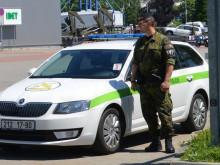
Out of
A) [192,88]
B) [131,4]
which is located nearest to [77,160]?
[192,88]

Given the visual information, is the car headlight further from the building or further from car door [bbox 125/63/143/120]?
the building

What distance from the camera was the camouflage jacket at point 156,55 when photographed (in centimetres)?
740

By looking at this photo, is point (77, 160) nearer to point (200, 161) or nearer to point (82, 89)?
point (82, 89)

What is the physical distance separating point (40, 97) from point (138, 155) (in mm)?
1437

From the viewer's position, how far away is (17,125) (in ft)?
23.8

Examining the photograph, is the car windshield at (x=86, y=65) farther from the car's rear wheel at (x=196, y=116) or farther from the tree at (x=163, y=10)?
the tree at (x=163, y=10)

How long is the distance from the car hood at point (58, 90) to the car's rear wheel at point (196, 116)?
1.72 meters

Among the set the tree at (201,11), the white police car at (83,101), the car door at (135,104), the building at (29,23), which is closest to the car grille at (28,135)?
the white police car at (83,101)

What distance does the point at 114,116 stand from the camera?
24.9 feet

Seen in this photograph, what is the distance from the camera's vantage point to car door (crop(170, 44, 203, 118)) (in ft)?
28.1

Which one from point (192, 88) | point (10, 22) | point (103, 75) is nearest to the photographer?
point (103, 75)

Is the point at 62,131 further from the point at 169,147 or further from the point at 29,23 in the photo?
the point at 29,23

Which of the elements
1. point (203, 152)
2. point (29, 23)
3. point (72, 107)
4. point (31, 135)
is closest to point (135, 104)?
point (72, 107)

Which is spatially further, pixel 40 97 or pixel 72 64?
pixel 72 64
